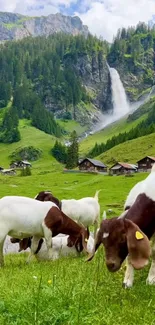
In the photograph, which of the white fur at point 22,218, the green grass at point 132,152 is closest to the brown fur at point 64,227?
the white fur at point 22,218

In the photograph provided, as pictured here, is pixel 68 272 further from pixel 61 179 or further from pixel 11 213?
pixel 61 179

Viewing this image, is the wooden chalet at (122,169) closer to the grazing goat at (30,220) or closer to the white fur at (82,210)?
the white fur at (82,210)

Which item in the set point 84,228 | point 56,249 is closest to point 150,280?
point 84,228

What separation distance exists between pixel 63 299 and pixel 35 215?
6866mm

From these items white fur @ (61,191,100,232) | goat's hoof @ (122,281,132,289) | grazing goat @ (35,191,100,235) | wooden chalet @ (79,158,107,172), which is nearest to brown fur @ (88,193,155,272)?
goat's hoof @ (122,281,132,289)

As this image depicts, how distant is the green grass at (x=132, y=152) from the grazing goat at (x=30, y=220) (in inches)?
6480

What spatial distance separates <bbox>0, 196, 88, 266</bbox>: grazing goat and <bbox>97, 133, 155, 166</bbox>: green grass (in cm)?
16458

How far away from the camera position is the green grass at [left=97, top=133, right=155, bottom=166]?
181m

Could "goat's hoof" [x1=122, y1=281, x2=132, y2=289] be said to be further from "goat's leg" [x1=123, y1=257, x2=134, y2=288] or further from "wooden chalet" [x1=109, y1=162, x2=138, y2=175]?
"wooden chalet" [x1=109, y1=162, x2=138, y2=175]

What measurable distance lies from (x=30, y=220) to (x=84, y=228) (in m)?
2.51

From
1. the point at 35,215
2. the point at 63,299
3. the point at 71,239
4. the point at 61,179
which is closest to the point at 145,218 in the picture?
the point at 63,299

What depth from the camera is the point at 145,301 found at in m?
6.86

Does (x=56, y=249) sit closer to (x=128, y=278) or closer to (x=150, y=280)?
(x=150, y=280)

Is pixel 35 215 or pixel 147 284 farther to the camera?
pixel 35 215
